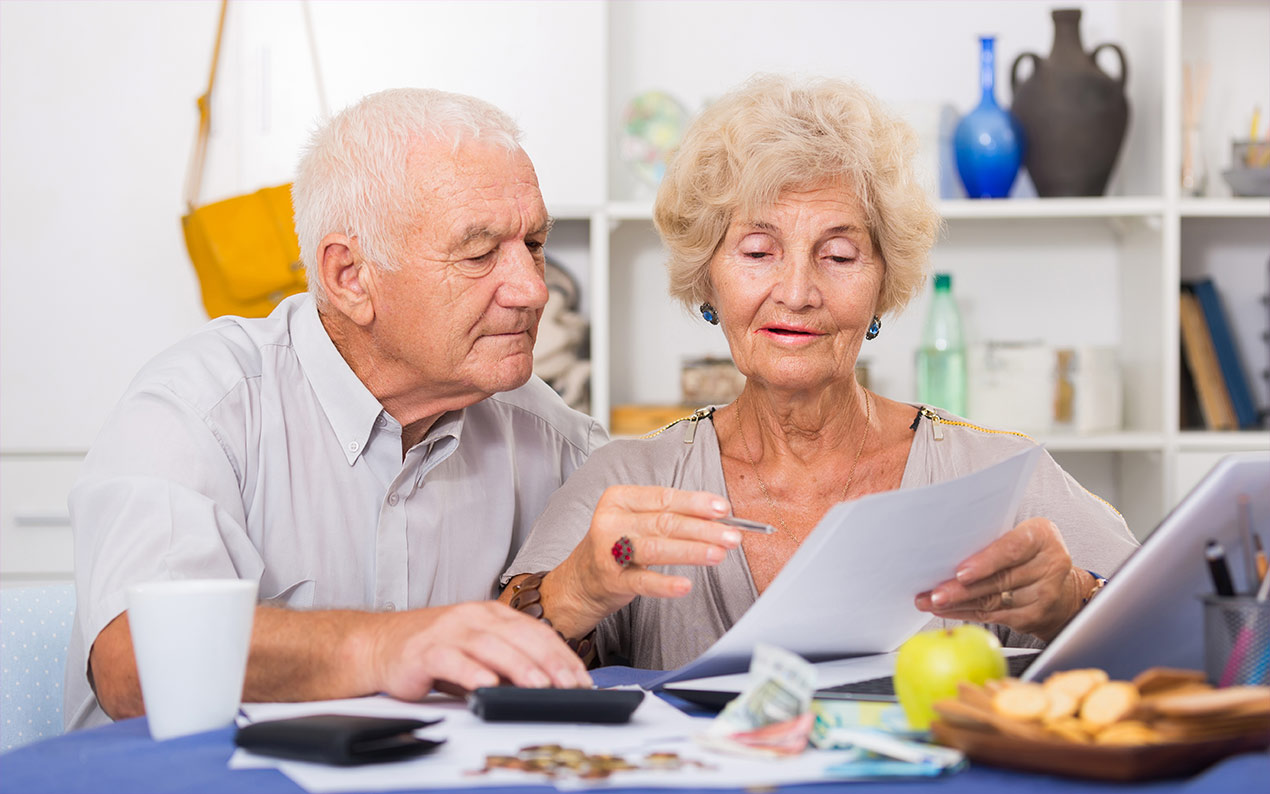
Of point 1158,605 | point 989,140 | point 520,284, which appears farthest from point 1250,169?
point 1158,605

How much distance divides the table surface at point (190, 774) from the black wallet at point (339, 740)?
19mm

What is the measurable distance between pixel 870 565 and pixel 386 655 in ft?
1.26

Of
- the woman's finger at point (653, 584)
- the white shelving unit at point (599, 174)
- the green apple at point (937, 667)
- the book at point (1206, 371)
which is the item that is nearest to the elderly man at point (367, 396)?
the woman's finger at point (653, 584)

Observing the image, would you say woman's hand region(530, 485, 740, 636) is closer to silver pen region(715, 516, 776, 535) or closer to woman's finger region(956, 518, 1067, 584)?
silver pen region(715, 516, 776, 535)

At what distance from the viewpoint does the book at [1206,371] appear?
119 inches

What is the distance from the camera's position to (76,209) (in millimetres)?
3076

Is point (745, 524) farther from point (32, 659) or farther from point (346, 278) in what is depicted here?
point (32, 659)

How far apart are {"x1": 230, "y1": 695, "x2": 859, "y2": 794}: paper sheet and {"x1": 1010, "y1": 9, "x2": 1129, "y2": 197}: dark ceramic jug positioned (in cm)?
244

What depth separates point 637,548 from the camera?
3.47 ft

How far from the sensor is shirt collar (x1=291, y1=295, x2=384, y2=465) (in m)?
1.51

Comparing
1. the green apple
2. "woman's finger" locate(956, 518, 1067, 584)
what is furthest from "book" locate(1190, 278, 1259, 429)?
the green apple

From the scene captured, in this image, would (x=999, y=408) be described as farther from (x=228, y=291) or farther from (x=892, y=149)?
(x=228, y=291)

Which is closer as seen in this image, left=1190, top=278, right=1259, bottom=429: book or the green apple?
the green apple

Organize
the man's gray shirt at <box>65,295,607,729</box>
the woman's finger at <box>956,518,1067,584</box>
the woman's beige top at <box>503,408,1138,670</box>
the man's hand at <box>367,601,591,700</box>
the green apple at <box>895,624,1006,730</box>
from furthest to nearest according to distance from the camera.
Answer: the woman's beige top at <box>503,408,1138,670</box>, the man's gray shirt at <box>65,295,607,729</box>, the woman's finger at <box>956,518,1067,584</box>, the man's hand at <box>367,601,591,700</box>, the green apple at <box>895,624,1006,730</box>
